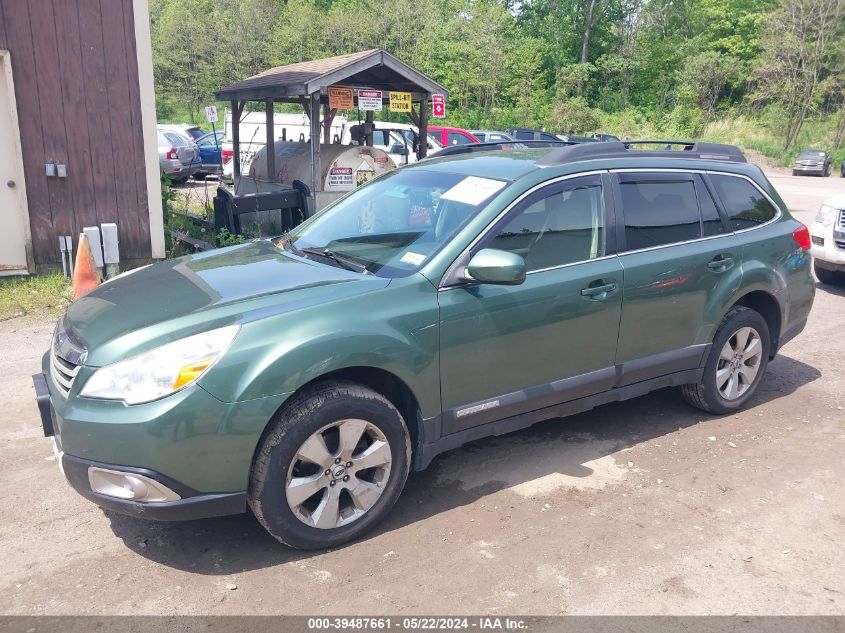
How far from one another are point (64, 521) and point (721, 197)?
4373 millimetres

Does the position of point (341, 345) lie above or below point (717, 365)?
above

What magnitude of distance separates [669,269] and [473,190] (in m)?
1.34

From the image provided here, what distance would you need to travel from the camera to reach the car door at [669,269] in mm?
4281

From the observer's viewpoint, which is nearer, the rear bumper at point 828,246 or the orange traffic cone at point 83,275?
the orange traffic cone at point 83,275

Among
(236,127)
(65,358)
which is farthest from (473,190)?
(236,127)

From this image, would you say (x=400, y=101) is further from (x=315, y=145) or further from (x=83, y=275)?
(x=83, y=275)

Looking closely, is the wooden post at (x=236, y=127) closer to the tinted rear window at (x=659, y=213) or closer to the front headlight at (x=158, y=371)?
the tinted rear window at (x=659, y=213)

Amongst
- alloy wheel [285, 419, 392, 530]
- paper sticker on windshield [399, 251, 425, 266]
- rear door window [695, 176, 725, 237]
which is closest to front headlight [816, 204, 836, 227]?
rear door window [695, 176, 725, 237]

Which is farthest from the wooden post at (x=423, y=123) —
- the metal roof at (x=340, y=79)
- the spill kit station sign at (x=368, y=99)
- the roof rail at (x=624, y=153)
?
the roof rail at (x=624, y=153)

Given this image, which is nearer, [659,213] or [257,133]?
[659,213]

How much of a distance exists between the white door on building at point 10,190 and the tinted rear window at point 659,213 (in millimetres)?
7022

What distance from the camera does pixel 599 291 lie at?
4.08m

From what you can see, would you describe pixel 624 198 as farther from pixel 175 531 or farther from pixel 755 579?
pixel 175 531

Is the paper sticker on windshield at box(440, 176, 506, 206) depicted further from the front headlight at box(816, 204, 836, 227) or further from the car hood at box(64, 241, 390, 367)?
the front headlight at box(816, 204, 836, 227)
